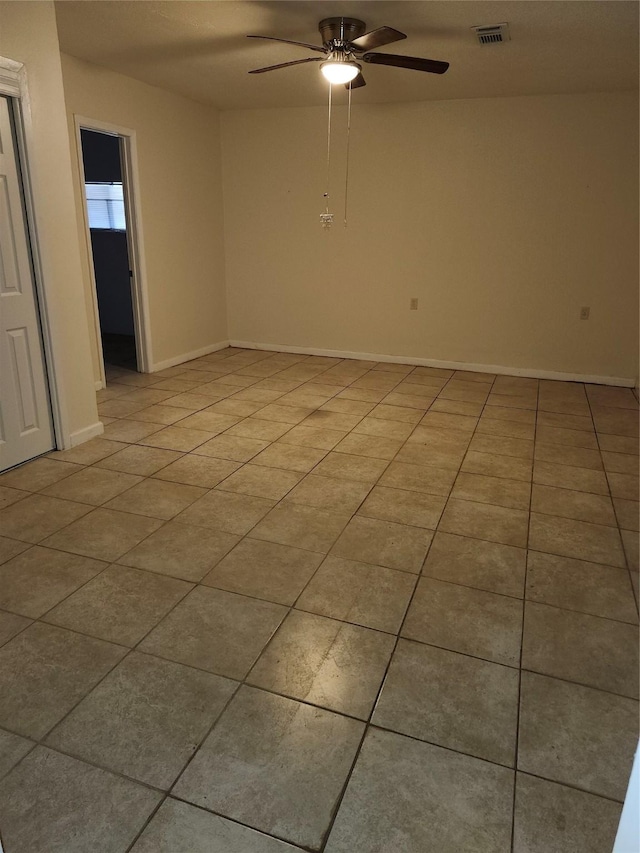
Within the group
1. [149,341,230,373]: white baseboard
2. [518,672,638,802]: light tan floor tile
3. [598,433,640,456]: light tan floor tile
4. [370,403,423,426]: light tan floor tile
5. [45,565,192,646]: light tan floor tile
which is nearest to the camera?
[518,672,638,802]: light tan floor tile

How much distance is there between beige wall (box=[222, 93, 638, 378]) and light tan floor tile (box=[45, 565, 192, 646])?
4.43m

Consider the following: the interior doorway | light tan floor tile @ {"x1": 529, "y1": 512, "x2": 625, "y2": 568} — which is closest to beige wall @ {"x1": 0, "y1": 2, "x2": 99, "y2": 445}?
the interior doorway

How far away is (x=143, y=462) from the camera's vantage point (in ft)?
11.2

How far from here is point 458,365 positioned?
5.96m

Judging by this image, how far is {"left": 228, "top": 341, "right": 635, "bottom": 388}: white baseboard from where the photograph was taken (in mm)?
5496

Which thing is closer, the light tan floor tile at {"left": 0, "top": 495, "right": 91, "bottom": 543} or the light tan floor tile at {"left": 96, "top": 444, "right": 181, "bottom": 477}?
the light tan floor tile at {"left": 0, "top": 495, "right": 91, "bottom": 543}

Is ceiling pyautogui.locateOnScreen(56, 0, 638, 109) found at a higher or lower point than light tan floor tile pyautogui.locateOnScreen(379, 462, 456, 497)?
higher

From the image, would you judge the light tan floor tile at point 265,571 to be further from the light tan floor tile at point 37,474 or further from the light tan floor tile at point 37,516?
the light tan floor tile at point 37,474

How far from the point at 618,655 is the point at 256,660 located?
1.19 m

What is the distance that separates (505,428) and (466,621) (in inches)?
92.9

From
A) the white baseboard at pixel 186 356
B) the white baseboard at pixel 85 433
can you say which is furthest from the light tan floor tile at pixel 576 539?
the white baseboard at pixel 186 356

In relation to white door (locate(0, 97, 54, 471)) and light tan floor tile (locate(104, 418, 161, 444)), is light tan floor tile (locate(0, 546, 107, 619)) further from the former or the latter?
light tan floor tile (locate(104, 418, 161, 444))

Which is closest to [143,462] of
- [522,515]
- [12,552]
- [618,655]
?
[12,552]

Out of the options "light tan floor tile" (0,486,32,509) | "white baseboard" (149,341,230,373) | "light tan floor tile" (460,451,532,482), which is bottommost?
"light tan floor tile" (460,451,532,482)
